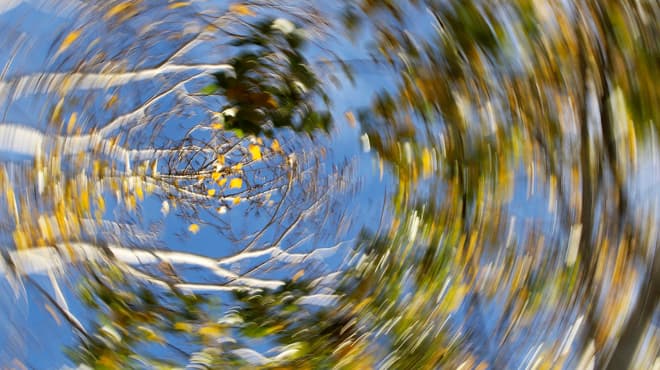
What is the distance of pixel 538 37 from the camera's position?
122 cm


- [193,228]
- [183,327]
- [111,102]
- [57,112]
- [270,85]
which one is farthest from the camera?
[193,228]

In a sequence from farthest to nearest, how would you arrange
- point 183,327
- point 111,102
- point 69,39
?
point 111,102 < point 183,327 < point 69,39

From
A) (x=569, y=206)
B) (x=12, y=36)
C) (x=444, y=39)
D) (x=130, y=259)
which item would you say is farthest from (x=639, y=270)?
(x=12, y=36)

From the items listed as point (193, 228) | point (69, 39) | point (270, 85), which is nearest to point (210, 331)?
point (193, 228)

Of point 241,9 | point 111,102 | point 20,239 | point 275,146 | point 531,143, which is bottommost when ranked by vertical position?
point 20,239

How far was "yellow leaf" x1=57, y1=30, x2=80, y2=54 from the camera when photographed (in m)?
1.53

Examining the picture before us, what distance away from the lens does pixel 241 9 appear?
175 cm

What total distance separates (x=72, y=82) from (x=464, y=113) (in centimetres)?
132

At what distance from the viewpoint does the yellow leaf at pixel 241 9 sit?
5.69 ft

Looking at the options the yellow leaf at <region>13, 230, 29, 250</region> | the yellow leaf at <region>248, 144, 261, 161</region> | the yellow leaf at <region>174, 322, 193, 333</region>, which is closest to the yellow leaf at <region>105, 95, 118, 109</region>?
the yellow leaf at <region>13, 230, 29, 250</region>

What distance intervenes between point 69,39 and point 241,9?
58 cm

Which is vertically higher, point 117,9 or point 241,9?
point 241,9

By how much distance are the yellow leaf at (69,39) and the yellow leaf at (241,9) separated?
0.52 m

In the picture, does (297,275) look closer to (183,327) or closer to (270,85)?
(183,327)
